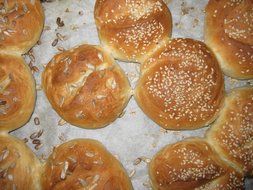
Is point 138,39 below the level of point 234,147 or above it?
above

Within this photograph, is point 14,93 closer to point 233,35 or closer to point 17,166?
point 17,166

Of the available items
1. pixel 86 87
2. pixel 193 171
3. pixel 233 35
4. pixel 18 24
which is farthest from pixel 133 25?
pixel 193 171

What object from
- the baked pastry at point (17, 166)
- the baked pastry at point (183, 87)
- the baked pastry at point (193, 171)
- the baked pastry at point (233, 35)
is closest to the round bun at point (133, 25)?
the baked pastry at point (183, 87)

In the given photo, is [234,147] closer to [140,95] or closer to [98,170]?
[140,95]

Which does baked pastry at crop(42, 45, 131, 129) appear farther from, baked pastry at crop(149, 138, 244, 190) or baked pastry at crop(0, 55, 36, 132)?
baked pastry at crop(149, 138, 244, 190)

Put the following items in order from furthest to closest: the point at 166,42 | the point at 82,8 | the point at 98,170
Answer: the point at 82,8 < the point at 166,42 < the point at 98,170

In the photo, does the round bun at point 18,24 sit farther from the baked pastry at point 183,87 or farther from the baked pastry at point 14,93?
the baked pastry at point 183,87

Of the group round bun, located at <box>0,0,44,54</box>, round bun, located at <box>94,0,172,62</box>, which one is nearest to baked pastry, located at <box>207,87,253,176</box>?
round bun, located at <box>94,0,172,62</box>

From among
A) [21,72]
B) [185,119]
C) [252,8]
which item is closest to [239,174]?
[185,119]
